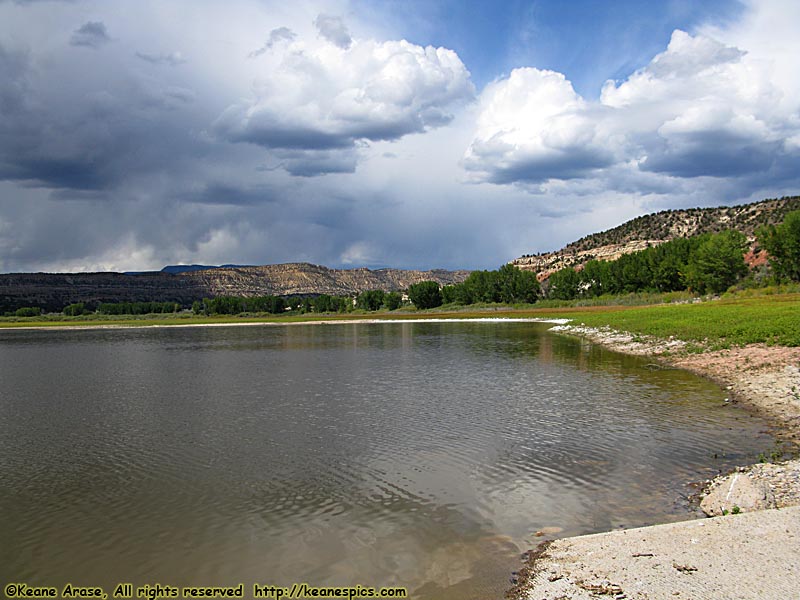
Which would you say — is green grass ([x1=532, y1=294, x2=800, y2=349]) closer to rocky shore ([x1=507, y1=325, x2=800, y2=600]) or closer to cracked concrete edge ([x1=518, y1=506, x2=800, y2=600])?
→ rocky shore ([x1=507, y1=325, x2=800, y2=600])

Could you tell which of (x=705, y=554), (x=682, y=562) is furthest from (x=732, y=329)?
(x=682, y=562)

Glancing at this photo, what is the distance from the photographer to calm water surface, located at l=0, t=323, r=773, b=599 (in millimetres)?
10328

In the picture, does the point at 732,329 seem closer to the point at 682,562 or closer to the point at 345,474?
the point at 345,474

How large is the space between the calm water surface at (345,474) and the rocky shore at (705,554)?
2.60ft

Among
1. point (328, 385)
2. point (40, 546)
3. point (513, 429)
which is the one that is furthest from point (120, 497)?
point (328, 385)

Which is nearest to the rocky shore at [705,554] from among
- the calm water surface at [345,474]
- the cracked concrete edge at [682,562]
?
the cracked concrete edge at [682,562]

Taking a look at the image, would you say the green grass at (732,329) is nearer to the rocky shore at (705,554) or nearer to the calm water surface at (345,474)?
the calm water surface at (345,474)

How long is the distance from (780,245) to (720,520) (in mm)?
103594

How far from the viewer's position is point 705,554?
8.56m

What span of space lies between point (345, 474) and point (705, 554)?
354 inches

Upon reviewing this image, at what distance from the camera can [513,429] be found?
19.7 metres

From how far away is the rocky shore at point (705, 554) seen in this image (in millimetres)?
7637

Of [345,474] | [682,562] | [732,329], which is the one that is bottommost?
[345,474]

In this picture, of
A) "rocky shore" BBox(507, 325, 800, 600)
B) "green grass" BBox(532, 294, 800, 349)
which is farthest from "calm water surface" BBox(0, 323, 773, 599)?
"green grass" BBox(532, 294, 800, 349)
